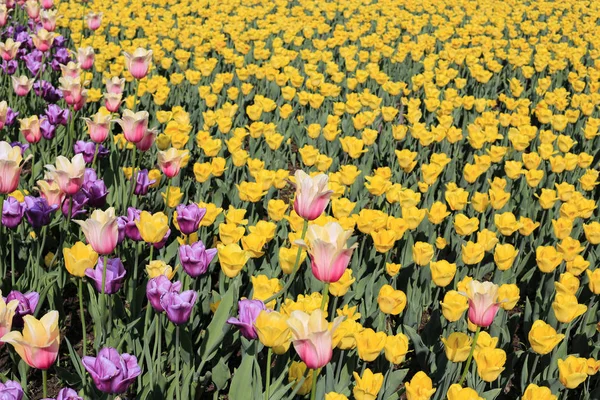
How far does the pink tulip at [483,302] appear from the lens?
2.08 meters

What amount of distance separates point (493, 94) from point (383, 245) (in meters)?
4.88

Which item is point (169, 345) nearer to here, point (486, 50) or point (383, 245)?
point (383, 245)

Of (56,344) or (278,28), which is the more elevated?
(56,344)

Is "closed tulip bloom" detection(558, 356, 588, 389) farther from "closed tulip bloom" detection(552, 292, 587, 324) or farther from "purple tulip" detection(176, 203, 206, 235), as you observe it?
"purple tulip" detection(176, 203, 206, 235)

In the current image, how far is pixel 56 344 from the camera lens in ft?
5.48

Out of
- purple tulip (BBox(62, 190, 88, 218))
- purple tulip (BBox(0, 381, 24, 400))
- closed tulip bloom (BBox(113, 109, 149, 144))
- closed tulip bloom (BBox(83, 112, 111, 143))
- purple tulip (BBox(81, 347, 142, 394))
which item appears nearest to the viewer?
purple tulip (BBox(0, 381, 24, 400))

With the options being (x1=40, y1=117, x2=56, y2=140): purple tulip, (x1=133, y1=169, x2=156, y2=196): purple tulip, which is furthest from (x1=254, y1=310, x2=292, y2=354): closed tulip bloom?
(x1=40, y1=117, x2=56, y2=140): purple tulip

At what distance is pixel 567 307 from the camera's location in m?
2.62

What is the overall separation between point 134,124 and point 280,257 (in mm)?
947

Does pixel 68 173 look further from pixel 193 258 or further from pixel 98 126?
pixel 98 126

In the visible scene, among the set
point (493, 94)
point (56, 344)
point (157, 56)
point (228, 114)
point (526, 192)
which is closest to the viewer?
point (56, 344)

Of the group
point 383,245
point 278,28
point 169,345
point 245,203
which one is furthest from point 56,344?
point 278,28

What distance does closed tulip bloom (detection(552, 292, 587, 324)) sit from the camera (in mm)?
2613

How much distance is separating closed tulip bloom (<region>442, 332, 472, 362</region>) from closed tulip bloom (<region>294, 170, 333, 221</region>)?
28.8 inches
